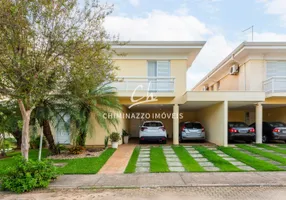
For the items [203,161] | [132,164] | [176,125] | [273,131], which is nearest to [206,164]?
[203,161]

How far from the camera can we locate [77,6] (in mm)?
6660

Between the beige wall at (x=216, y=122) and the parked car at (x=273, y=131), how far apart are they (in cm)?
362

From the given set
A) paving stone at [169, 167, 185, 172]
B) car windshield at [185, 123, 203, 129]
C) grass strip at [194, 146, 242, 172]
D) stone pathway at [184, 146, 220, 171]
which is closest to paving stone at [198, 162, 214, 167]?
stone pathway at [184, 146, 220, 171]

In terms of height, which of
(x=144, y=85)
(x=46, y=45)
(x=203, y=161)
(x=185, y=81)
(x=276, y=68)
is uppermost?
(x=276, y=68)

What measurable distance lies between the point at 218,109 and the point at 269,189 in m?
8.59

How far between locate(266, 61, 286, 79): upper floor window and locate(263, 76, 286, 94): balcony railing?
1.99ft

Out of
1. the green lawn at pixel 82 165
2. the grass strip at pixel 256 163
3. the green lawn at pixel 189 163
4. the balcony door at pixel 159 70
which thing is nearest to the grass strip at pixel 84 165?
the green lawn at pixel 82 165

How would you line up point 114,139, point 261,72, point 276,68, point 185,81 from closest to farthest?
point 114,139, point 185,81, point 261,72, point 276,68

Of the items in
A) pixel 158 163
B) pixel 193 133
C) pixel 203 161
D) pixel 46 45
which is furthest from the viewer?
pixel 193 133

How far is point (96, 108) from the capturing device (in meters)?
11.9

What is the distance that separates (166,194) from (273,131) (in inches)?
465

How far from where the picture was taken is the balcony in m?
14.0

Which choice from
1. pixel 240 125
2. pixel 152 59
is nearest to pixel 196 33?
pixel 152 59

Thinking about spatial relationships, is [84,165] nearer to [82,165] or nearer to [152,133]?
[82,165]
